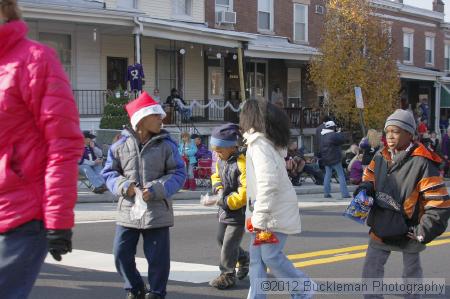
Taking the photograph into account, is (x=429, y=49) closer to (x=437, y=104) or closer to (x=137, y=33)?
(x=437, y=104)

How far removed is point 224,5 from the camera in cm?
2791

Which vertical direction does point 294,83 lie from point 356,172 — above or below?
above

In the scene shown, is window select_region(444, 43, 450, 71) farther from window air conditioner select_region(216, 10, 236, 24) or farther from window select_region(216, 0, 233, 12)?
window air conditioner select_region(216, 10, 236, 24)

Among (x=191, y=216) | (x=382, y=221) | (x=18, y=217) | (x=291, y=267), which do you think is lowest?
(x=191, y=216)

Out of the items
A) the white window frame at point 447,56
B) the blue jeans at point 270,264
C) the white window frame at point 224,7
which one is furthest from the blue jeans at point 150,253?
the white window frame at point 447,56

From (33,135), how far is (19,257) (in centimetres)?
59

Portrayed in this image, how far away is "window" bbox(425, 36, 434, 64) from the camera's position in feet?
133

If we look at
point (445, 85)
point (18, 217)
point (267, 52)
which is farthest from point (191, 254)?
point (445, 85)

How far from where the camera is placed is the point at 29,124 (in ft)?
11.1

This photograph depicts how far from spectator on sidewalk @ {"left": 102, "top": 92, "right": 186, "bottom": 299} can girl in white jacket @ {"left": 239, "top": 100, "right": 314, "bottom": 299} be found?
769 millimetres

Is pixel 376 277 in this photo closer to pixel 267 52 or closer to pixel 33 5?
pixel 33 5

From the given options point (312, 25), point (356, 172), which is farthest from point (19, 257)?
point (312, 25)

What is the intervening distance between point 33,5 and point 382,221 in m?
15.7

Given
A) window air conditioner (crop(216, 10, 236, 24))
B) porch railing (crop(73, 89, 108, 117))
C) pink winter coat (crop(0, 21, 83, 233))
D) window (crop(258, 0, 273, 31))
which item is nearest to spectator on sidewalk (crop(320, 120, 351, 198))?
porch railing (crop(73, 89, 108, 117))
